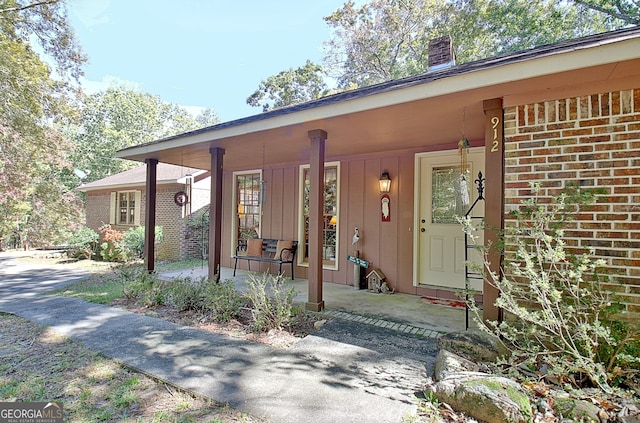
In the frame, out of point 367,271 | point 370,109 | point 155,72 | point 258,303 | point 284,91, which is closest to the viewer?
point 370,109

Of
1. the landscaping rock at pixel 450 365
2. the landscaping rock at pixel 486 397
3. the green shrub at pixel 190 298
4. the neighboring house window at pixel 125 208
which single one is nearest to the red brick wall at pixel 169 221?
the neighboring house window at pixel 125 208

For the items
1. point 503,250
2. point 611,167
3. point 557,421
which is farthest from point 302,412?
point 611,167

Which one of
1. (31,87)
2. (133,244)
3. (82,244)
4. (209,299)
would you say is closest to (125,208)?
(82,244)

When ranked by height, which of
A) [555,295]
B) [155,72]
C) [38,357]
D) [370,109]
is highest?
[155,72]

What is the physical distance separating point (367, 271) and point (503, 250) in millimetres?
2834

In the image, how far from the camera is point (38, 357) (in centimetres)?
278

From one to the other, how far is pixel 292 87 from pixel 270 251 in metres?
15.1

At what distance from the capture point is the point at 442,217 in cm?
474

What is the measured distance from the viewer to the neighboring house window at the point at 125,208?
10.6 m

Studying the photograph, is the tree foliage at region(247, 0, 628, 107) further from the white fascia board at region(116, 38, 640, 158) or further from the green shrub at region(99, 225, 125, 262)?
the green shrub at region(99, 225, 125, 262)

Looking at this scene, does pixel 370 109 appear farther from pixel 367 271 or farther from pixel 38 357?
pixel 38 357

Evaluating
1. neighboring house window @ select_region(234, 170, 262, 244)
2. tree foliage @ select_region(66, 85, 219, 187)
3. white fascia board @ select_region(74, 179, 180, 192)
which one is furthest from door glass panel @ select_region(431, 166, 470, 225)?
tree foliage @ select_region(66, 85, 219, 187)

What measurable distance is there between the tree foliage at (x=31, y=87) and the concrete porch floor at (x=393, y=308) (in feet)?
23.7

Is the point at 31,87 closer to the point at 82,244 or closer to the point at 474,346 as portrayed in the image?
the point at 82,244
